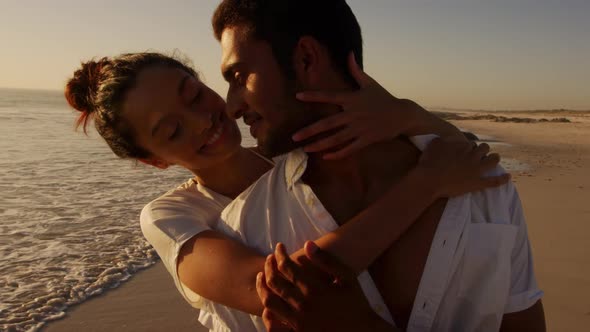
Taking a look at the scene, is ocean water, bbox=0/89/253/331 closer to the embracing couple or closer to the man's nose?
the embracing couple

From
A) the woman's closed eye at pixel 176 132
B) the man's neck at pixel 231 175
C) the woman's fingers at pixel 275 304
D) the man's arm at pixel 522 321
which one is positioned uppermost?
the woman's closed eye at pixel 176 132

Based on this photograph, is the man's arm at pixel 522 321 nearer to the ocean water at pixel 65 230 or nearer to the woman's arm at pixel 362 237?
the woman's arm at pixel 362 237

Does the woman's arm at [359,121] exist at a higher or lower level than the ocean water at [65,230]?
higher

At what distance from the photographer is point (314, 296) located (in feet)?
5.00

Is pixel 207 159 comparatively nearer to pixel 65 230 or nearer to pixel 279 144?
pixel 279 144

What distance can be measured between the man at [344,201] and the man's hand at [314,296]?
0.55ft

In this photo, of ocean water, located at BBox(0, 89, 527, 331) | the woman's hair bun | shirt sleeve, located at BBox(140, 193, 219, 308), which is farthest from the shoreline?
shirt sleeve, located at BBox(140, 193, 219, 308)

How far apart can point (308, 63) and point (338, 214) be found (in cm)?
61

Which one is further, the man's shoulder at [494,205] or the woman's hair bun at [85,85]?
the woman's hair bun at [85,85]

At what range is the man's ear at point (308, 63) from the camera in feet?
6.89

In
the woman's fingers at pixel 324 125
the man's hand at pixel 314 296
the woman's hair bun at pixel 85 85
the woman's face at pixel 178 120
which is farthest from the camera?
the woman's hair bun at pixel 85 85

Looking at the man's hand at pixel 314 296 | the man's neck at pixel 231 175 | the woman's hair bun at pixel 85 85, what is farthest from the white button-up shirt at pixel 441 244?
the woman's hair bun at pixel 85 85

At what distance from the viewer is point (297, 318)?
1.54 metres

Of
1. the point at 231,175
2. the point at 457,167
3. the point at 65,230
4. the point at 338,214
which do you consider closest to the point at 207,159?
the point at 231,175
